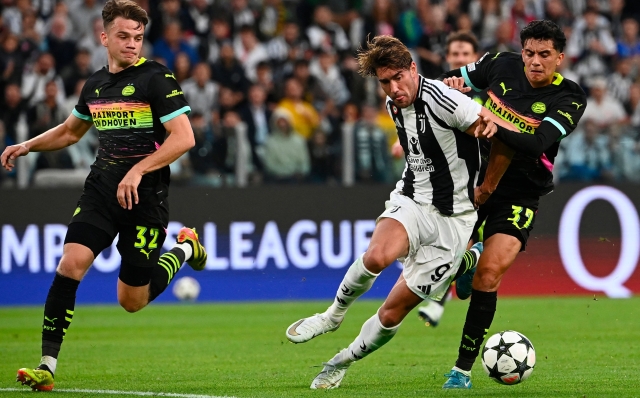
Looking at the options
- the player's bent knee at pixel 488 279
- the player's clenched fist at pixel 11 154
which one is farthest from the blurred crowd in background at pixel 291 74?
the player's bent knee at pixel 488 279

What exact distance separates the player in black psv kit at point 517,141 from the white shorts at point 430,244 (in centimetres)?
26

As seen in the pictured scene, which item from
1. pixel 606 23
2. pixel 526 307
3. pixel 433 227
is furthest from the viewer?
pixel 606 23

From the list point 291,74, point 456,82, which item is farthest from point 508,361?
point 291,74

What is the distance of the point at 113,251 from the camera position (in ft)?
48.6

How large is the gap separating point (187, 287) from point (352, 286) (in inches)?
331

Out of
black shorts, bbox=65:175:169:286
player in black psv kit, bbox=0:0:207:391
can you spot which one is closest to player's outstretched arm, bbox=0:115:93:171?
player in black psv kit, bbox=0:0:207:391

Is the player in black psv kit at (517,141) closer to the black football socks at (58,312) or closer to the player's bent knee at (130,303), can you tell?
the player's bent knee at (130,303)

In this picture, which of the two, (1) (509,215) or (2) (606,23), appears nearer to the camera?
(1) (509,215)

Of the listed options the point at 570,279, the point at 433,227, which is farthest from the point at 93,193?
the point at 570,279

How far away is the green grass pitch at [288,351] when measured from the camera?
7.41m

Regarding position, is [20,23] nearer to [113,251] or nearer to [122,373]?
[113,251]

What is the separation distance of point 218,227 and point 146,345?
464 centimetres

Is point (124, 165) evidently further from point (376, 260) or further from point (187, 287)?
point (187, 287)

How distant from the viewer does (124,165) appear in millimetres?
7512
